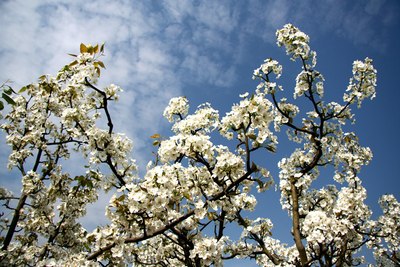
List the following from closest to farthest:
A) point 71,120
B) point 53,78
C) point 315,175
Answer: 1. point 71,120
2. point 53,78
3. point 315,175

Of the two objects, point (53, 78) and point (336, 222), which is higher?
point (53, 78)

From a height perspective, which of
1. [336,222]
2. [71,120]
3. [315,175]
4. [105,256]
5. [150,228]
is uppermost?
[315,175]

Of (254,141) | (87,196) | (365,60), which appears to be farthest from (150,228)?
(365,60)

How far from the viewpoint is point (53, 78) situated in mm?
9602

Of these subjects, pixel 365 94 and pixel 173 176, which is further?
pixel 365 94

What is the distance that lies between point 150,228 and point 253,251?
7.54 meters

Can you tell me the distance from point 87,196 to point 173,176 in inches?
262

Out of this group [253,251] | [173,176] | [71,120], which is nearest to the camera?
[173,176]

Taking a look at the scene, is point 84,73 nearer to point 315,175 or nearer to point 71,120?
point 71,120

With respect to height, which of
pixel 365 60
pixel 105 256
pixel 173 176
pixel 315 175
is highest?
pixel 365 60

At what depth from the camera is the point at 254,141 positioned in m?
6.00

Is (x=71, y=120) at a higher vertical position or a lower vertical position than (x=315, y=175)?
lower

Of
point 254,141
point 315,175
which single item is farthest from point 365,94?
point 254,141

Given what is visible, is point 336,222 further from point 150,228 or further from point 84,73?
point 84,73
